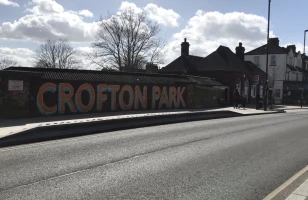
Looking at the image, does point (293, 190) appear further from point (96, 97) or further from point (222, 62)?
point (222, 62)

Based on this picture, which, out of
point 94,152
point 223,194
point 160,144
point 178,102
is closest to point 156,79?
point 178,102

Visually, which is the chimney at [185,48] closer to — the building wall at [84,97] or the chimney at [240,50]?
the chimney at [240,50]

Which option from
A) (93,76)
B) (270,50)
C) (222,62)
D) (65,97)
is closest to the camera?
(65,97)

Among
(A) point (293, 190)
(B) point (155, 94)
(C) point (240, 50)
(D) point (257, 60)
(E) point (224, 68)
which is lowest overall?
(A) point (293, 190)

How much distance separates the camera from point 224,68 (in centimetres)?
4462

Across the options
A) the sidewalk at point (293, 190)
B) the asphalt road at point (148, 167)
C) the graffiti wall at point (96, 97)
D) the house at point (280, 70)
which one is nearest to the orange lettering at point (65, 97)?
the graffiti wall at point (96, 97)

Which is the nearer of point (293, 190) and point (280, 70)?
point (293, 190)

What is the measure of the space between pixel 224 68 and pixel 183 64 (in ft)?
24.2

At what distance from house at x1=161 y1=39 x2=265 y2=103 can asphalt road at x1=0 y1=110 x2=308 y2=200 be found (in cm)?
3199

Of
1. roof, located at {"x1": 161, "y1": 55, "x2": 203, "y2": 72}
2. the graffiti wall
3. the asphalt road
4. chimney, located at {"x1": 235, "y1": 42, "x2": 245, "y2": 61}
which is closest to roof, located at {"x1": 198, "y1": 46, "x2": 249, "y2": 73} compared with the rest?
roof, located at {"x1": 161, "y1": 55, "x2": 203, "y2": 72}

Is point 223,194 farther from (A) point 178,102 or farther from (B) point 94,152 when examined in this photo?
(A) point 178,102

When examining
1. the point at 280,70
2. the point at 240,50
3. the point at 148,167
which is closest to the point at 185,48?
the point at 240,50

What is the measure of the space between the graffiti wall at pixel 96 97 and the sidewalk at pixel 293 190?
13.3m

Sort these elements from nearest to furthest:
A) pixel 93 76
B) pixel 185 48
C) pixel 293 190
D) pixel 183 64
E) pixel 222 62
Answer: pixel 293 190 < pixel 93 76 < pixel 222 62 < pixel 183 64 < pixel 185 48
